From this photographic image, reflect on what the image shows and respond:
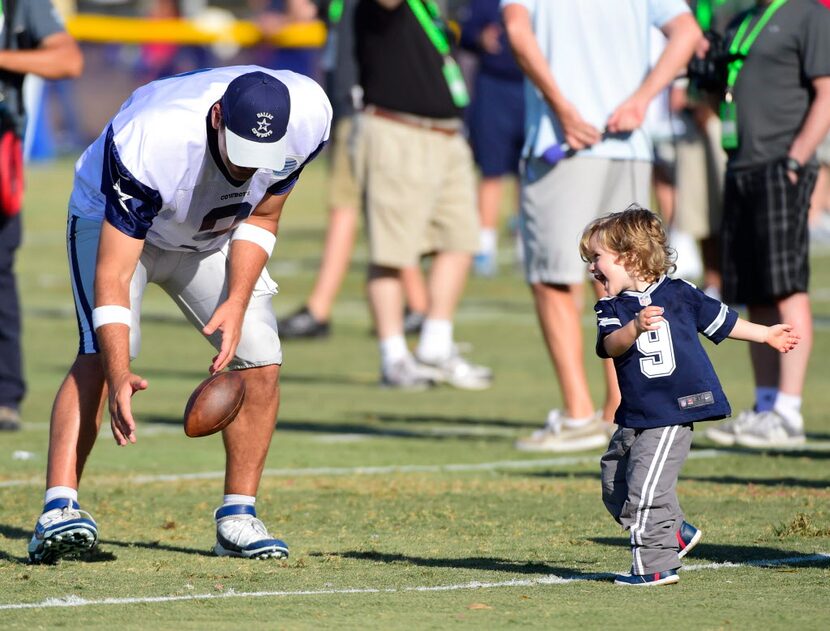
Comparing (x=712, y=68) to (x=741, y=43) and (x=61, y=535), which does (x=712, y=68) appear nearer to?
(x=741, y=43)

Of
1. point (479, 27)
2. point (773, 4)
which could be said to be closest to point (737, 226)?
point (773, 4)

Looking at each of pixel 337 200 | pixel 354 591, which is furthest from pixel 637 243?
pixel 337 200

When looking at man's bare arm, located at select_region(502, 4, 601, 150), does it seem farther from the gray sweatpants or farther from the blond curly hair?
the gray sweatpants

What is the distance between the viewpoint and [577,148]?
8500mm

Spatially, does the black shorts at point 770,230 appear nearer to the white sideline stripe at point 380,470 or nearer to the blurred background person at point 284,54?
the white sideline stripe at point 380,470

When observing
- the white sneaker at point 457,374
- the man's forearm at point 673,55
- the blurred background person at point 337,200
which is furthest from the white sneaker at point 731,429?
the blurred background person at point 337,200

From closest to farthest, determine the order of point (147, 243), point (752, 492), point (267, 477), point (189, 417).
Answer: point (189, 417) < point (147, 243) < point (752, 492) < point (267, 477)

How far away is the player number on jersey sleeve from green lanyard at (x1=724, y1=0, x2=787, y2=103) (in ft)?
11.6

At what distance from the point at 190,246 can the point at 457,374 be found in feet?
17.1

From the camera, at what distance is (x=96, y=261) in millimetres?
5754

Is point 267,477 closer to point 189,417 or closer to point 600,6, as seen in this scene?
point 189,417

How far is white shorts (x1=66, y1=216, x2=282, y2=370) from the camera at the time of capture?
19.7ft

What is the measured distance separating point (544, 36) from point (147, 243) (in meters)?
3.37

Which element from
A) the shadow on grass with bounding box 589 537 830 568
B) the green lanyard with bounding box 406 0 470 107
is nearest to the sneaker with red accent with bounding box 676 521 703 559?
the shadow on grass with bounding box 589 537 830 568
